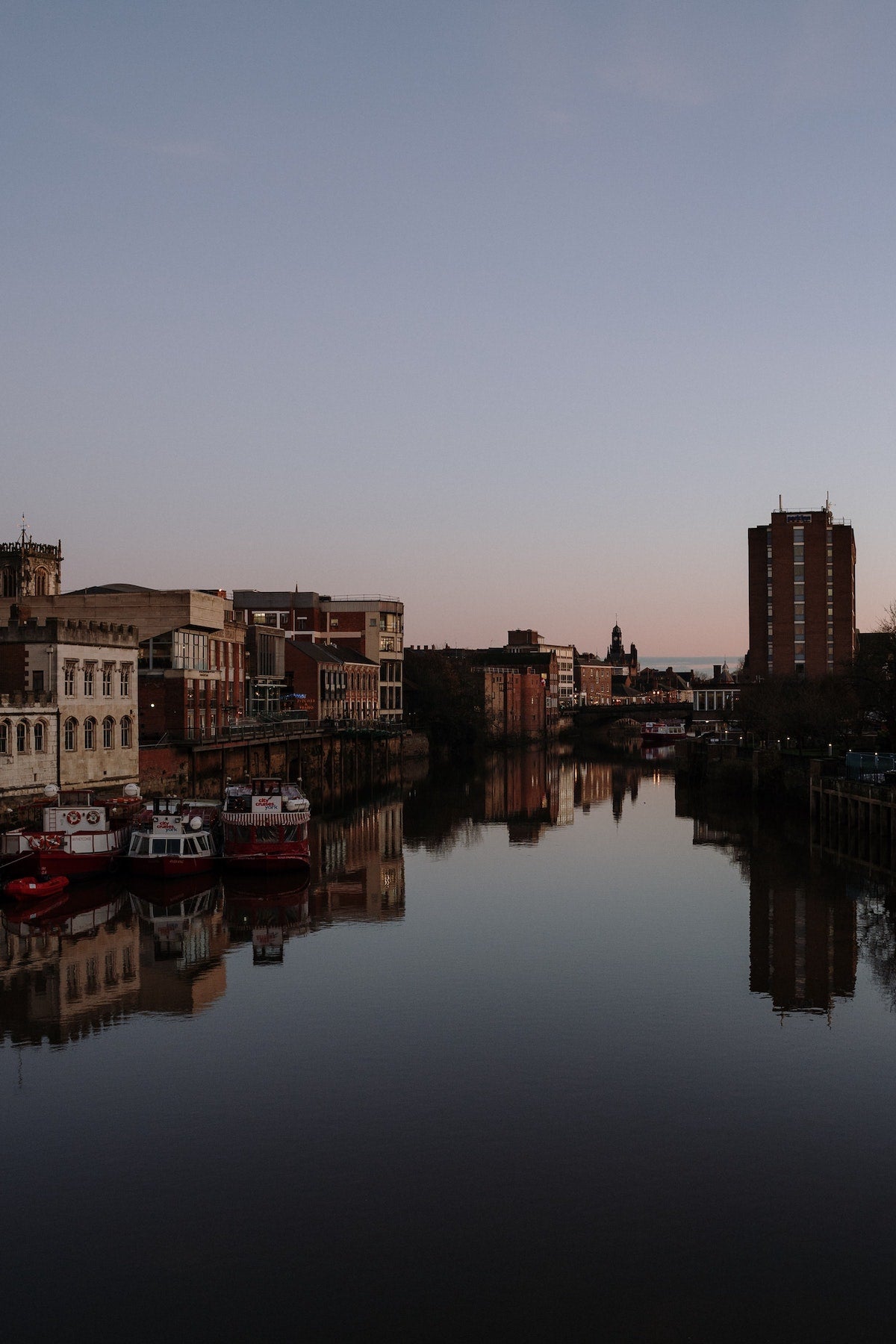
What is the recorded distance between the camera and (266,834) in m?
51.8

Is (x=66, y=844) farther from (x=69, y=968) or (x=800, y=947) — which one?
(x=800, y=947)

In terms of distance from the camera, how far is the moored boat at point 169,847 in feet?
159

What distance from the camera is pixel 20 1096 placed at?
24188 mm

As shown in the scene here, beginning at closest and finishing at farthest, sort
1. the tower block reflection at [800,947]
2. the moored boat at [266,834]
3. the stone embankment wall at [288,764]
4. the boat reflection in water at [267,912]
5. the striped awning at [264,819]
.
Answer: the tower block reflection at [800,947], the boat reflection in water at [267,912], the moored boat at [266,834], the striped awning at [264,819], the stone embankment wall at [288,764]

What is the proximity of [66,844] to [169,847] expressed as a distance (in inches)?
166

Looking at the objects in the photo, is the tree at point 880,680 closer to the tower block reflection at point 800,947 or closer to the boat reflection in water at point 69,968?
the tower block reflection at point 800,947

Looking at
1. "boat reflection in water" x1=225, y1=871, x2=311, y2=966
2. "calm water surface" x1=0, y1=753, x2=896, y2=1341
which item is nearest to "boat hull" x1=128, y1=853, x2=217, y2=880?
"boat reflection in water" x1=225, y1=871, x2=311, y2=966

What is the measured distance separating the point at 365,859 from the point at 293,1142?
3652 cm

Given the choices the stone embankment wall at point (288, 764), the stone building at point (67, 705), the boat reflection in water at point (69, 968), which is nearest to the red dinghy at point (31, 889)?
the boat reflection in water at point (69, 968)

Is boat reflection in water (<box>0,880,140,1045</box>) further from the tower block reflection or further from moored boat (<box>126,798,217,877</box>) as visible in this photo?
the tower block reflection

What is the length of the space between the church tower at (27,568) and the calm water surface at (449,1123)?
3607 inches

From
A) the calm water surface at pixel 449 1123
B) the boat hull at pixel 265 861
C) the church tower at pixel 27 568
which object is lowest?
the calm water surface at pixel 449 1123

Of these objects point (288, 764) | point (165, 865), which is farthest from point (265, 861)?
point (288, 764)

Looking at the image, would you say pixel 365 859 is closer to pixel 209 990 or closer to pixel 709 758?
pixel 209 990
